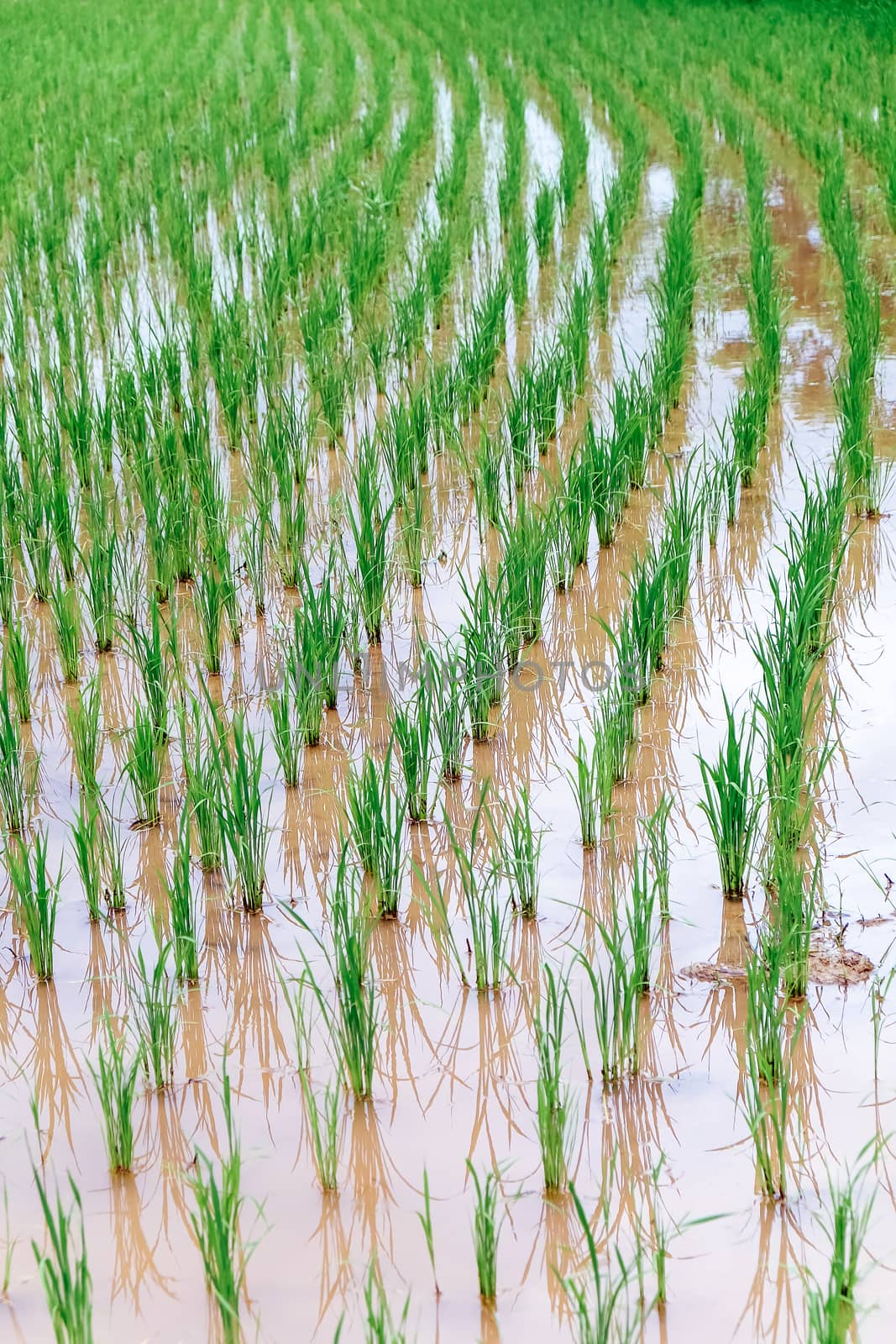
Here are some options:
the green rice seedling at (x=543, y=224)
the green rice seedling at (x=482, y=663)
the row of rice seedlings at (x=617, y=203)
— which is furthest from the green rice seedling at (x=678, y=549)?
the green rice seedling at (x=543, y=224)

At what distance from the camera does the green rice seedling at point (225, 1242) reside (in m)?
1.74

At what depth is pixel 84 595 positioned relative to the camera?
360 centimetres

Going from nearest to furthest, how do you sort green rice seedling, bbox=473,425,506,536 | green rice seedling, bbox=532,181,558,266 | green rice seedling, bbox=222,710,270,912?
1. green rice seedling, bbox=222,710,270,912
2. green rice seedling, bbox=473,425,506,536
3. green rice seedling, bbox=532,181,558,266

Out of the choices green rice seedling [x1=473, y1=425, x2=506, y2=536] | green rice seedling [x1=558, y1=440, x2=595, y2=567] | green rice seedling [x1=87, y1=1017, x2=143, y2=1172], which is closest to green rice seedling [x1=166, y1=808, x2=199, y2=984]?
green rice seedling [x1=87, y1=1017, x2=143, y2=1172]

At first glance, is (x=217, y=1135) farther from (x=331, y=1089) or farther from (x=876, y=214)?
(x=876, y=214)

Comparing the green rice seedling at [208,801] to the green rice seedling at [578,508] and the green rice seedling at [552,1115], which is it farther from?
the green rice seedling at [578,508]

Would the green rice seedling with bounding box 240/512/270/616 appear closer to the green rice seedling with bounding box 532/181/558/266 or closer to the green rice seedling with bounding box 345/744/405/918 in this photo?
the green rice seedling with bounding box 345/744/405/918

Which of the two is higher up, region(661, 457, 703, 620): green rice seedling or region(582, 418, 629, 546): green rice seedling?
region(582, 418, 629, 546): green rice seedling

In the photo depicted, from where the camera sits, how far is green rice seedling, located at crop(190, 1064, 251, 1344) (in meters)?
1.74

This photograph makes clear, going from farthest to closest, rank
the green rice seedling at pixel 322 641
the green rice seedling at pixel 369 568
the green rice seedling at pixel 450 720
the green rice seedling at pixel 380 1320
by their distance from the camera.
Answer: the green rice seedling at pixel 369 568
the green rice seedling at pixel 322 641
the green rice seedling at pixel 450 720
the green rice seedling at pixel 380 1320

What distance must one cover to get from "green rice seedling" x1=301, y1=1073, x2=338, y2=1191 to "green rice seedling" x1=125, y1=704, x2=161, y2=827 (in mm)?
911

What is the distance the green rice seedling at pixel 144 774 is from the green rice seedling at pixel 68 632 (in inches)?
24.0

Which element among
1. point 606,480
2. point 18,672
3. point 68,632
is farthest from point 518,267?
point 18,672

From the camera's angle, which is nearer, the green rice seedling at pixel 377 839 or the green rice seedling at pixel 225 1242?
the green rice seedling at pixel 225 1242
